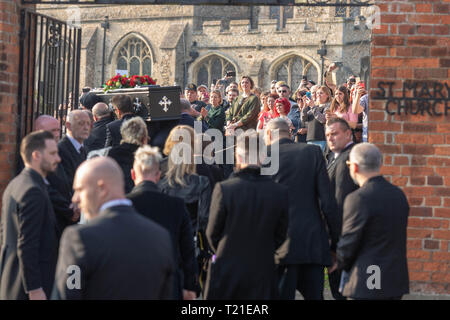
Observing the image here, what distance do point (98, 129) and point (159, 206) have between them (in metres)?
4.08

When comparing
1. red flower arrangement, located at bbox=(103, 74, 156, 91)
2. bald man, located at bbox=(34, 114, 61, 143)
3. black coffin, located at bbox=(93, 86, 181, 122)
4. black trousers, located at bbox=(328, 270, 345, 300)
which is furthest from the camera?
red flower arrangement, located at bbox=(103, 74, 156, 91)

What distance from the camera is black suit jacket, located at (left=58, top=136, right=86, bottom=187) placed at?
7.00m

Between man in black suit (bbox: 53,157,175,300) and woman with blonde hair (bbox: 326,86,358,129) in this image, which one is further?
woman with blonde hair (bbox: 326,86,358,129)

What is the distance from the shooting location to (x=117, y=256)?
11.8 ft

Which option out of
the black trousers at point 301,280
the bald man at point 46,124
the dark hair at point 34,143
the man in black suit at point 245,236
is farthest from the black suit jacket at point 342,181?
the bald man at point 46,124

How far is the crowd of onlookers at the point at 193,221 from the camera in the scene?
366 cm

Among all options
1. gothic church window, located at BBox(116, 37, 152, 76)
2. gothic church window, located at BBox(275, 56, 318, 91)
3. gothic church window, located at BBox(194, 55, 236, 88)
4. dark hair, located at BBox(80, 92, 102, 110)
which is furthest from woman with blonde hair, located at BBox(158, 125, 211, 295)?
gothic church window, located at BBox(116, 37, 152, 76)

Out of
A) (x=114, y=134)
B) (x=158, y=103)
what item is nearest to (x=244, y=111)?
(x=158, y=103)

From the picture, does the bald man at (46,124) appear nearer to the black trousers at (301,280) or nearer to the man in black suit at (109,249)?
the black trousers at (301,280)

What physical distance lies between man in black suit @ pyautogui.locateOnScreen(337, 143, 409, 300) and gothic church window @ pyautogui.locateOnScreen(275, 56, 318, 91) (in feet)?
124

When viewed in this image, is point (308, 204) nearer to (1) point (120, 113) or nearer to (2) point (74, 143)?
(2) point (74, 143)

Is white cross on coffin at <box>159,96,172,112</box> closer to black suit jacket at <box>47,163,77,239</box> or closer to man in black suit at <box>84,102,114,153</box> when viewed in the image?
man in black suit at <box>84,102,114,153</box>

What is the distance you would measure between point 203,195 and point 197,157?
1.66ft

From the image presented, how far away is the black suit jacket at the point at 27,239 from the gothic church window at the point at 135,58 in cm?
4315
